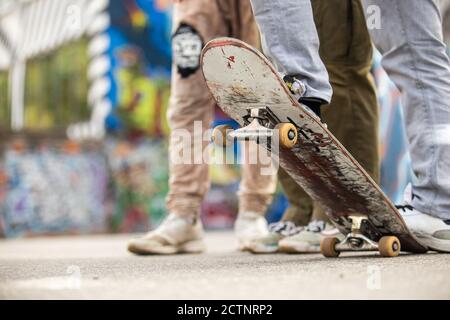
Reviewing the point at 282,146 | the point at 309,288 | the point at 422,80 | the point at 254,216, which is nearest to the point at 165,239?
the point at 254,216

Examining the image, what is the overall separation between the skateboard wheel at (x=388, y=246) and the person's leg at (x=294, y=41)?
570 millimetres

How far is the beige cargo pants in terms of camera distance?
11.9ft

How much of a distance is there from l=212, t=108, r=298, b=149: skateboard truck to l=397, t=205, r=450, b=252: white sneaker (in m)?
0.70

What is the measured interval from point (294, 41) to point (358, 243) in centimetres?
80

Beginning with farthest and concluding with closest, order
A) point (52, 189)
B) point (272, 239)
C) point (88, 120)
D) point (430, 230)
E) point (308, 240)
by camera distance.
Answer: point (88, 120) → point (52, 189) → point (272, 239) → point (308, 240) → point (430, 230)

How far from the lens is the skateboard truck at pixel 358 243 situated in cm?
267

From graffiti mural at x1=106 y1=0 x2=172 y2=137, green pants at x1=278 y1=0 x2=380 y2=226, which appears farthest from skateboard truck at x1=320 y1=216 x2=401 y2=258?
graffiti mural at x1=106 y1=0 x2=172 y2=137

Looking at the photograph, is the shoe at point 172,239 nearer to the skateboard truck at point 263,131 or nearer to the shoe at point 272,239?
the shoe at point 272,239

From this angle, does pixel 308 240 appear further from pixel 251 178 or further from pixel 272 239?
pixel 251 178

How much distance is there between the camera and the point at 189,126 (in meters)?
3.65

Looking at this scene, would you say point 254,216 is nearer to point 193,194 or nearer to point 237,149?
point 193,194

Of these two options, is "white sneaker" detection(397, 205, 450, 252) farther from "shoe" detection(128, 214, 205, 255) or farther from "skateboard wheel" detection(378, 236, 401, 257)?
"shoe" detection(128, 214, 205, 255)

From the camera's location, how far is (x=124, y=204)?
8.84 m

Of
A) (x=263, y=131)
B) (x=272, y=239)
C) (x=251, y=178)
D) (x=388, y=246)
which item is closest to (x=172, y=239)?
(x=272, y=239)
